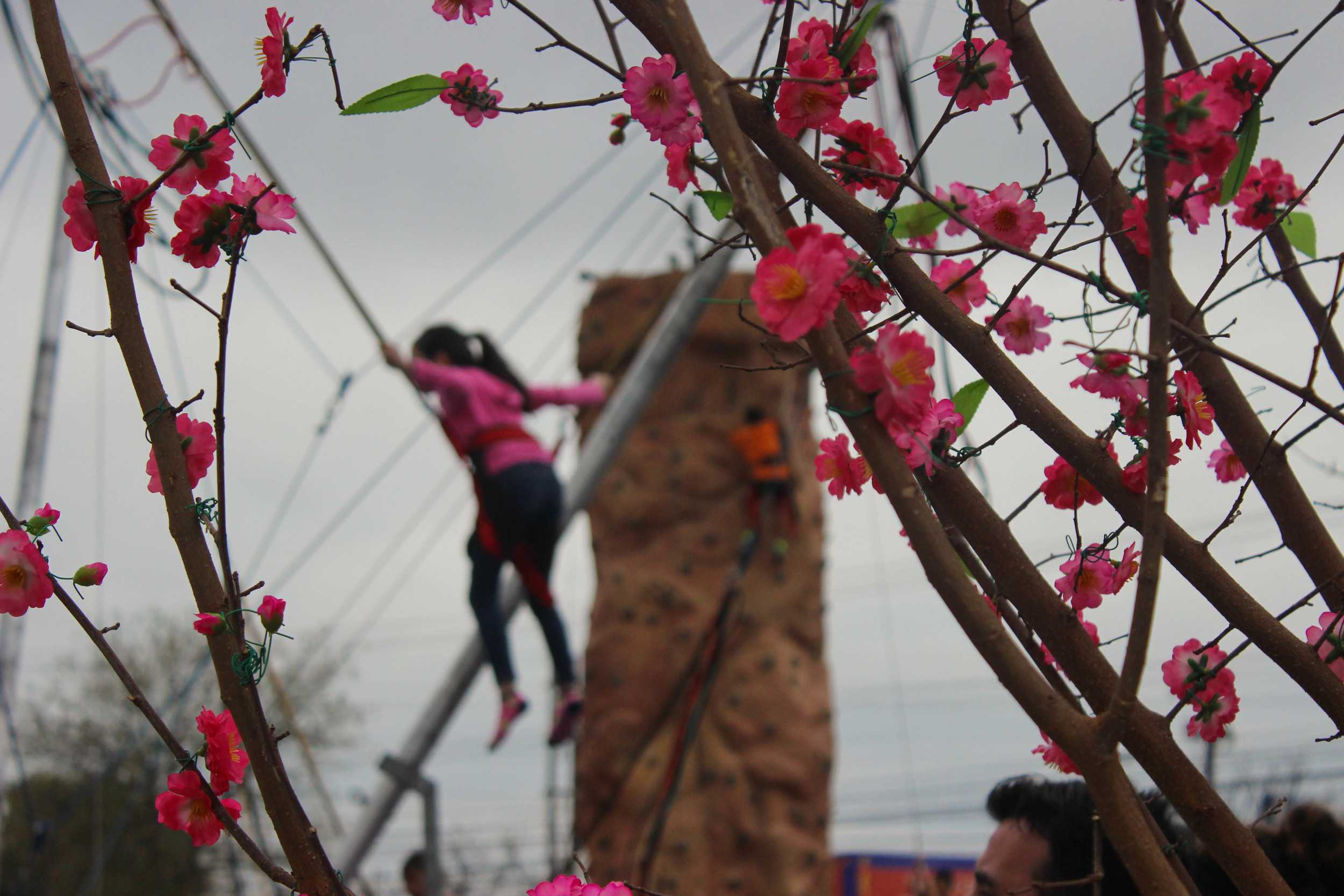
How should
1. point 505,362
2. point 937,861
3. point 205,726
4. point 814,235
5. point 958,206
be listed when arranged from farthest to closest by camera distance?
point 937,861 → point 505,362 → point 958,206 → point 205,726 → point 814,235

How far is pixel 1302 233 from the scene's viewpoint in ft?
3.58

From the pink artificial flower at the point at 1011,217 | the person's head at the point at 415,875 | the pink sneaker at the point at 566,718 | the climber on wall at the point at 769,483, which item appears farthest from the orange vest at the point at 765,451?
the pink artificial flower at the point at 1011,217

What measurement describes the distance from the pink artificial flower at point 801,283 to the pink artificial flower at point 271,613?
1.28 ft

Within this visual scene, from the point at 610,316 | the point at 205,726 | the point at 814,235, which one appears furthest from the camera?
the point at 610,316

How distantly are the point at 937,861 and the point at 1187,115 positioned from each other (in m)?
6.68

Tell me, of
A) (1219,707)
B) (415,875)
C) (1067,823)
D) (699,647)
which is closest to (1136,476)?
(1219,707)

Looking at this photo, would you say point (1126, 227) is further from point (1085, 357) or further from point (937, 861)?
point (937, 861)

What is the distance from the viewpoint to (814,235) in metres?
0.71

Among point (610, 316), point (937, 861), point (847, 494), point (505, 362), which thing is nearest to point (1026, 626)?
point (847, 494)

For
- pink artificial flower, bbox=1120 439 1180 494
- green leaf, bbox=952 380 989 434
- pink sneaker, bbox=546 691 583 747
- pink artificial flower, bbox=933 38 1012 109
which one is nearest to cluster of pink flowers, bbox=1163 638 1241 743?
pink artificial flower, bbox=1120 439 1180 494

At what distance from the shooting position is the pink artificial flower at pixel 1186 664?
2.89 feet

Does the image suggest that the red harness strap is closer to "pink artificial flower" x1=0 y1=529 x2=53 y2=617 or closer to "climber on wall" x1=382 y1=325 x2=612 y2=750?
"climber on wall" x1=382 y1=325 x2=612 y2=750

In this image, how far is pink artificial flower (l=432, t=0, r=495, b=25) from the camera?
1005 mm

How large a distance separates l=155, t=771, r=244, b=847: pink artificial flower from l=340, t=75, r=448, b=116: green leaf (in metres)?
0.51
